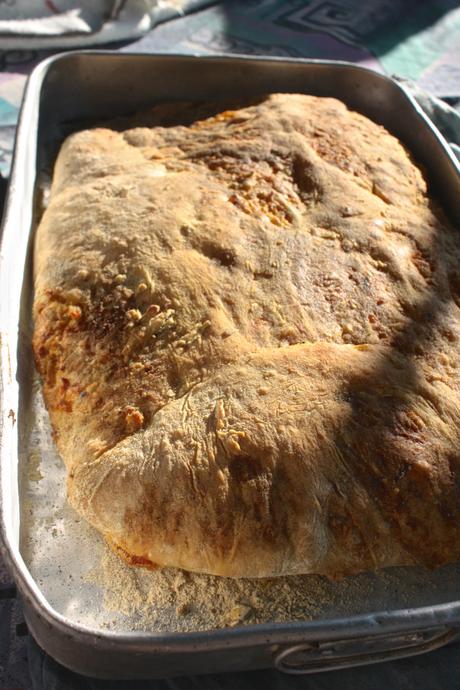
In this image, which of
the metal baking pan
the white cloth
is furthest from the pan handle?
the white cloth

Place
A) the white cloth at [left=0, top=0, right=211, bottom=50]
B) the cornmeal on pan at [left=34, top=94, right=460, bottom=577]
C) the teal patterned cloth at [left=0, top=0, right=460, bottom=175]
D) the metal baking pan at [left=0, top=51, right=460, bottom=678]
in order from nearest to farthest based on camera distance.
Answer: the metal baking pan at [left=0, top=51, right=460, bottom=678] → the cornmeal on pan at [left=34, top=94, right=460, bottom=577] → the white cloth at [left=0, top=0, right=211, bottom=50] → the teal patterned cloth at [left=0, top=0, right=460, bottom=175]

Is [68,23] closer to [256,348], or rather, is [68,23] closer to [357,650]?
[256,348]

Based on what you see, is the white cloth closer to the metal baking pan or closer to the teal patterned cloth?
the teal patterned cloth

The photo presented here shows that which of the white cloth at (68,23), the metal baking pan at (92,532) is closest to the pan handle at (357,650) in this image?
the metal baking pan at (92,532)

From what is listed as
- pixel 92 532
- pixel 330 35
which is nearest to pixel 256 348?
pixel 92 532

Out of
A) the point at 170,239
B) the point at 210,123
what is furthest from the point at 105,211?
the point at 210,123

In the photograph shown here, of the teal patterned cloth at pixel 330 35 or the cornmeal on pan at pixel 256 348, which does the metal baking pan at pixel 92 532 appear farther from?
the teal patterned cloth at pixel 330 35
